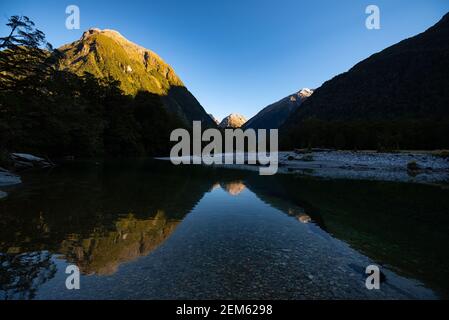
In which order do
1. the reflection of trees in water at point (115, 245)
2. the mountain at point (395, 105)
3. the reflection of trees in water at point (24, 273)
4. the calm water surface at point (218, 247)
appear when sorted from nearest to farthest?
1. the reflection of trees in water at point (24, 273)
2. the calm water surface at point (218, 247)
3. the reflection of trees in water at point (115, 245)
4. the mountain at point (395, 105)

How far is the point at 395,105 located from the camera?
149125 mm

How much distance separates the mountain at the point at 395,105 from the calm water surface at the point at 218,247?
82.8 metres

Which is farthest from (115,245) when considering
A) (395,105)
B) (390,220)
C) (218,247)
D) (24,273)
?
(395,105)

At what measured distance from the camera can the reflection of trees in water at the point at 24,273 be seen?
6.61 m

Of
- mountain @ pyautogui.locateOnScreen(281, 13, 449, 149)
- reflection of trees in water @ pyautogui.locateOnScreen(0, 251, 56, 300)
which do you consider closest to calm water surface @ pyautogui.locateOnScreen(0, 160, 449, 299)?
reflection of trees in water @ pyautogui.locateOnScreen(0, 251, 56, 300)

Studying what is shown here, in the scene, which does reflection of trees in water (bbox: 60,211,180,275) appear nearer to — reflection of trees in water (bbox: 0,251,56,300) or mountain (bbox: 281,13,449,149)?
reflection of trees in water (bbox: 0,251,56,300)

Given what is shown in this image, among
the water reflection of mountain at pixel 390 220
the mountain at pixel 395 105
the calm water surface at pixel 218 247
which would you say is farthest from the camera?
the mountain at pixel 395 105

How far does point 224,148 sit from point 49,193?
533ft

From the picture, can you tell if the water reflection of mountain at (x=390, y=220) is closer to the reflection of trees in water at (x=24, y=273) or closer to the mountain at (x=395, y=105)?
the reflection of trees in water at (x=24, y=273)

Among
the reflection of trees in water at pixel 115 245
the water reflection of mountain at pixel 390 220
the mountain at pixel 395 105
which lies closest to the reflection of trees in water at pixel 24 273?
the reflection of trees in water at pixel 115 245

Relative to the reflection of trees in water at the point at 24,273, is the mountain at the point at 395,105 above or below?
above

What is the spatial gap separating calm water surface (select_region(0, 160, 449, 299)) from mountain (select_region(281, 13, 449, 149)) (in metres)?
82.8

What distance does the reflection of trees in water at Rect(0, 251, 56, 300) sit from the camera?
21.7 feet
